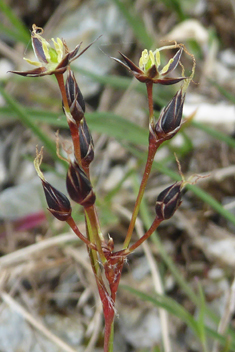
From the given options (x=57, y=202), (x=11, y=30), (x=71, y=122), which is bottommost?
(x=11, y=30)

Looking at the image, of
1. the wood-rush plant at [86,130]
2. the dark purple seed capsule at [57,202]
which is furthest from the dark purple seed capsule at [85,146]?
the dark purple seed capsule at [57,202]

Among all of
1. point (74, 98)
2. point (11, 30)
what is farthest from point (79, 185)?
point (11, 30)

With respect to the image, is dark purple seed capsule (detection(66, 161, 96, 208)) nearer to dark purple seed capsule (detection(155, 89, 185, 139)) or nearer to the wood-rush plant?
the wood-rush plant

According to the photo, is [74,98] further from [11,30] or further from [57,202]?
[11,30]

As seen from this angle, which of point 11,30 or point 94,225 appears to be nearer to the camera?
point 94,225

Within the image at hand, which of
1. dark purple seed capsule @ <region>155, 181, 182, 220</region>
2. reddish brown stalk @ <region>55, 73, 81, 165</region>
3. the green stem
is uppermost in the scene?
reddish brown stalk @ <region>55, 73, 81, 165</region>

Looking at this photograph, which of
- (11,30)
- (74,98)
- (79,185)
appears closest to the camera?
(79,185)

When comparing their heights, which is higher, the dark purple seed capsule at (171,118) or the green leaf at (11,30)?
the dark purple seed capsule at (171,118)

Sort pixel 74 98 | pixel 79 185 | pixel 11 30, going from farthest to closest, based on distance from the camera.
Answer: pixel 11 30, pixel 74 98, pixel 79 185

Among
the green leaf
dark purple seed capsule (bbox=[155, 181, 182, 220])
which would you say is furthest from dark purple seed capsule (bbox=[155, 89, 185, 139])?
the green leaf

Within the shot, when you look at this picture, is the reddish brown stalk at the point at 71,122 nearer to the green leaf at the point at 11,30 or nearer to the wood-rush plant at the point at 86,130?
the wood-rush plant at the point at 86,130

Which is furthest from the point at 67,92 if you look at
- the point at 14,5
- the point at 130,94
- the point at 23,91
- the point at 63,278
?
the point at 14,5

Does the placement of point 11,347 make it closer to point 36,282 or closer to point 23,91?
point 36,282
